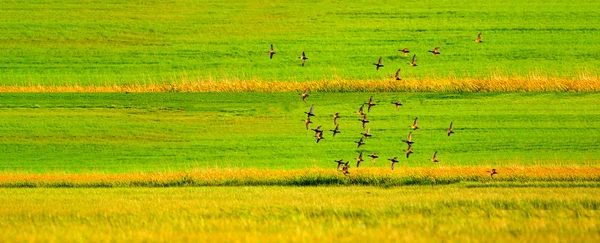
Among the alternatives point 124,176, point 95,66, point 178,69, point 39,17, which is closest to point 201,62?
point 178,69

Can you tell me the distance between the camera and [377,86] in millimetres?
38875

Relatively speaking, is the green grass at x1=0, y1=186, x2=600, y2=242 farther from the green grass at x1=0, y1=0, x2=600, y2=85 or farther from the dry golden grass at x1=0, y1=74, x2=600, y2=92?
the green grass at x1=0, y1=0, x2=600, y2=85

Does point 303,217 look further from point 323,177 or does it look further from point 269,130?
point 269,130

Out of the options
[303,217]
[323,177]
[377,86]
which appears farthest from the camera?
[377,86]

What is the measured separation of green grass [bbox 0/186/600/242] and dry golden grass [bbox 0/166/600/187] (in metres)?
3.68

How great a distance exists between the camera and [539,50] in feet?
147

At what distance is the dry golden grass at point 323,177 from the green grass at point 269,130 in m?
2.28

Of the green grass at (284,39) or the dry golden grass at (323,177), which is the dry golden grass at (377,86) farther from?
the dry golden grass at (323,177)

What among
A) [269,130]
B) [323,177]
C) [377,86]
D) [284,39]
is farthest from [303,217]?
[284,39]

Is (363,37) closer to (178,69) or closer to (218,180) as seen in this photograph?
(178,69)

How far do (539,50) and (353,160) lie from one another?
51.6 ft

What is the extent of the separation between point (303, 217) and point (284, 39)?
28.6 metres

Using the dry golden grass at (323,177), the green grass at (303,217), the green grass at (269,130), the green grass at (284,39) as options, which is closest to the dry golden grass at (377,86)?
the green grass at (269,130)

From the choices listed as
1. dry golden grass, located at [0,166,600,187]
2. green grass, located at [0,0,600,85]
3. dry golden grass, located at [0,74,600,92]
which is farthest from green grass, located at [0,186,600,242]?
green grass, located at [0,0,600,85]
